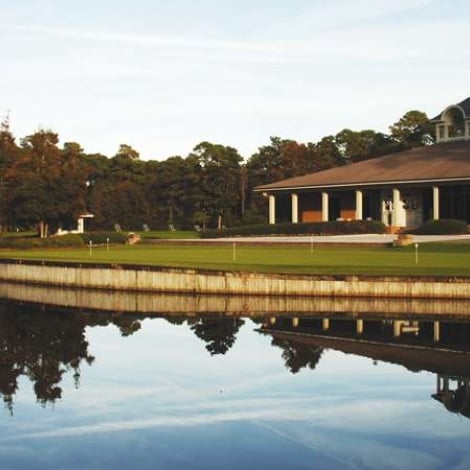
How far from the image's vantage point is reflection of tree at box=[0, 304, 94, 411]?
14.4 metres

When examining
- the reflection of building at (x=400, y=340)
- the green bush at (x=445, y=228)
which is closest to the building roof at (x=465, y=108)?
the green bush at (x=445, y=228)

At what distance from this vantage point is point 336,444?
1060 centimetres

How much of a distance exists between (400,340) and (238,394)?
6389 millimetres

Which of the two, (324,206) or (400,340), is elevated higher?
(324,206)

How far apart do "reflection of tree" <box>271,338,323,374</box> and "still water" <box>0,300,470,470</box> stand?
0.12ft

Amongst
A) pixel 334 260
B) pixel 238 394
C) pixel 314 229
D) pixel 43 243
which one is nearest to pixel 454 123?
pixel 314 229

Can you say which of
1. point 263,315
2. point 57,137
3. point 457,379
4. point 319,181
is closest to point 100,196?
point 57,137

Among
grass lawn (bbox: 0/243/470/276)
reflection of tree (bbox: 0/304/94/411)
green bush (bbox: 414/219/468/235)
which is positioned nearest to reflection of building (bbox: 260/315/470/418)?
reflection of tree (bbox: 0/304/94/411)

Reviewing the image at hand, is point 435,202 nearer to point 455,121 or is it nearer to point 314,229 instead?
point 314,229

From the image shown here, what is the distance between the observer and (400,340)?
62.0 feet

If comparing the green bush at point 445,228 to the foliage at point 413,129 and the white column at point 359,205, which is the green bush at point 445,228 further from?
the foliage at point 413,129

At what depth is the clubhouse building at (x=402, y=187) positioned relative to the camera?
50.2 meters

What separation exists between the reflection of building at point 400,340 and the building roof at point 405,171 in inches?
1095

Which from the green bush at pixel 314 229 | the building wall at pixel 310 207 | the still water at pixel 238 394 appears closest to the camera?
the still water at pixel 238 394
